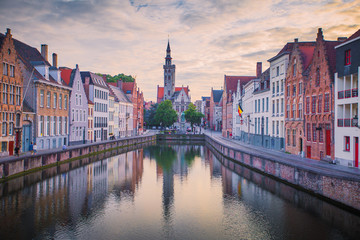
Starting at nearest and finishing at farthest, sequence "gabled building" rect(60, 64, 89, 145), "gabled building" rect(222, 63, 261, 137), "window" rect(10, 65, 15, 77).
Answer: "window" rect(10, 65, 15, 77), "gabled building" rect(60, 64, 89, 145), "gabled building" rect(222, 63, 261, 137)

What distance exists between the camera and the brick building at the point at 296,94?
110 feet

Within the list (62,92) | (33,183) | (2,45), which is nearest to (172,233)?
(33,183)

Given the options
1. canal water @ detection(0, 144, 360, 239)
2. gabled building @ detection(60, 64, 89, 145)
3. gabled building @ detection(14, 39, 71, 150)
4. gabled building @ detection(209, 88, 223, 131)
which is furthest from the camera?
gabled building @ detection(209, 88, 223, 131)

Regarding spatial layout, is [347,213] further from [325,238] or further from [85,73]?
[85,73]

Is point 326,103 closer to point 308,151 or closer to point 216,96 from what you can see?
point 308,151

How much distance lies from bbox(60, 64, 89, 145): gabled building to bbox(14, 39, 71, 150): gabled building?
1.66m

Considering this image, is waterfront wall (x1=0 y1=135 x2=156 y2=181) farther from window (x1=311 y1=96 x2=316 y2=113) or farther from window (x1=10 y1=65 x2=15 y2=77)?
window (x1=311 y1=96 x2=316 y2=113)

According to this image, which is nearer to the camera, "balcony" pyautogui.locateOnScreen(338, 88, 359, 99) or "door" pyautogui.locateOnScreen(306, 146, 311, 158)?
"balcony" pyautogui.locateOnScreen(338, 88, 359, 99)

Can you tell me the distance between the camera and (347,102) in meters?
24.7

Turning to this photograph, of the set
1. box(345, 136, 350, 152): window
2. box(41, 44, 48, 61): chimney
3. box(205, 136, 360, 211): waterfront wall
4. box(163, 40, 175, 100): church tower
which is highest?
box(163, 40, 175, 100): church tower

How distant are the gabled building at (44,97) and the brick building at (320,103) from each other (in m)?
27.2

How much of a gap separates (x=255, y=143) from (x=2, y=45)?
35.6 meters

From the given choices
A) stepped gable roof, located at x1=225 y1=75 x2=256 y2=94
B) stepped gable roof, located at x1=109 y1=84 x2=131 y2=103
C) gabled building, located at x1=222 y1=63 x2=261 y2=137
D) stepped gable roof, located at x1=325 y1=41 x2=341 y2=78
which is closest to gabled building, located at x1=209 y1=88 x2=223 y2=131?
gabled building, located at x1=222 y1=63 x2=261 y2=137

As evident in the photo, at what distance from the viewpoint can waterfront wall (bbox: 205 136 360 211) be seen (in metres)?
16.4
